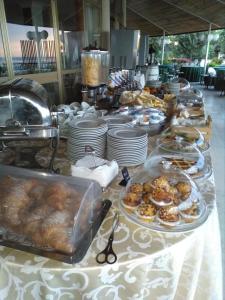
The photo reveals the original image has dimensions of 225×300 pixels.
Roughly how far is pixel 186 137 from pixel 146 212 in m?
0.63

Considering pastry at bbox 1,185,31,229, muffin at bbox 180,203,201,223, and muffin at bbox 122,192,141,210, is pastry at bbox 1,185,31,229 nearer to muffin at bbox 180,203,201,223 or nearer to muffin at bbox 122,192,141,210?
muffin at bbox 122,192,141,210

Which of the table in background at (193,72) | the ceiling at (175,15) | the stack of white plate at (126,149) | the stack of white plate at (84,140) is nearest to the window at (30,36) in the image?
the stack of white plate at (84,140)

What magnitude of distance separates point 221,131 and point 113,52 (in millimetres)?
2041

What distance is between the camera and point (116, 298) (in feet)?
1.79

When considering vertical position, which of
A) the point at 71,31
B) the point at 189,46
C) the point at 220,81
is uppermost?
the point at 189,46

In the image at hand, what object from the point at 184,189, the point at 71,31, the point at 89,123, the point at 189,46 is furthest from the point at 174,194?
the point at 189,46

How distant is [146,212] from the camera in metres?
0.64

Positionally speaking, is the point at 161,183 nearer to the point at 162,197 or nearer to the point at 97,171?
the point at 162,197

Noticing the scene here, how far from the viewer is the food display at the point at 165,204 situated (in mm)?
626

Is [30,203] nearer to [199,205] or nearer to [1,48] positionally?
[199,205]

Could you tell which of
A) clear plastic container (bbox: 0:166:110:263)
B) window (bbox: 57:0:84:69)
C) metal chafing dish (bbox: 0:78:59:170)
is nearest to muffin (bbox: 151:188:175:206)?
clear plastic container (bbox: 0:166:110:263)

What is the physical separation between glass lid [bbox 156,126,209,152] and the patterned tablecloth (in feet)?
1.80

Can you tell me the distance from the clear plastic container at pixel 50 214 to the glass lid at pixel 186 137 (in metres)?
0.60

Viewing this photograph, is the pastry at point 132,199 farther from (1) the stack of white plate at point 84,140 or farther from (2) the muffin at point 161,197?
(1) the stack of white plate at point 84,140
